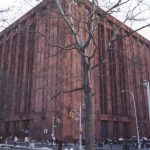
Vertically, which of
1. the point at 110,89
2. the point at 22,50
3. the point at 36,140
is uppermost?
the point at 22,50

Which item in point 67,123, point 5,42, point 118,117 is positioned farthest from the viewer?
point 5,42

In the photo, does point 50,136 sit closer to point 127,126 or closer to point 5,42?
point 127,126

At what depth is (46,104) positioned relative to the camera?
5728 centimetres

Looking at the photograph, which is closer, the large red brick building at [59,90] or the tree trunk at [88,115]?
the tree trunk at [88,115]

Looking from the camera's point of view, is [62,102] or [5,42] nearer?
[62,102]

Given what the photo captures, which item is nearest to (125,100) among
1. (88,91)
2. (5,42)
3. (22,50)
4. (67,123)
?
(67,123)

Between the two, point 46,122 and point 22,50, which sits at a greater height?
point 22,50

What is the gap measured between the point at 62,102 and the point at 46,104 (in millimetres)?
4300

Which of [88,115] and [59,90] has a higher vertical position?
[59,90]

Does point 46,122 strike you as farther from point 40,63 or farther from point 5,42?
point 5,42

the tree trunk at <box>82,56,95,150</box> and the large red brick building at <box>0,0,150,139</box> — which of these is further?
the large red brick building at <box>0,0,150,139</box>

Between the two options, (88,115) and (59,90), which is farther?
(59,90)

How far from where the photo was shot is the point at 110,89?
6738 centimetres

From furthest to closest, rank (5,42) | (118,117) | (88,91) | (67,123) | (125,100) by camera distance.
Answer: (5,42) → (125,100) → (118,117) → (67,123) → (88,91)
